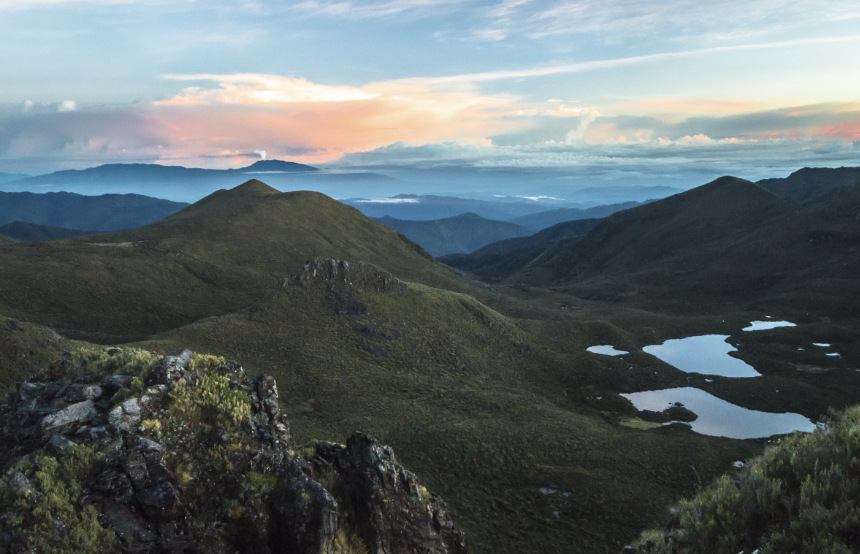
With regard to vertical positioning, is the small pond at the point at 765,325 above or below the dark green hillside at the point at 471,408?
below

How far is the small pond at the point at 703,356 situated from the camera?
227 ft

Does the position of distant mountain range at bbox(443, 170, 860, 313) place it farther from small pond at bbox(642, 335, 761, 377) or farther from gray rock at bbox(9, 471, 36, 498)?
gray rock at bbox(9, 471, 36, 498)

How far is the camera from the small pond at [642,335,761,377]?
227 feet

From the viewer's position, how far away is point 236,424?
15852mm

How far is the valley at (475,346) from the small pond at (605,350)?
6.18 feet

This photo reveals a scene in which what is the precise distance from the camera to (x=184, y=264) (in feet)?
305

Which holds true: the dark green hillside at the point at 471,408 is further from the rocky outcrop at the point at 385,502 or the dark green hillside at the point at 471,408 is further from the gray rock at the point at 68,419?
the gray rock at the point at 68,419

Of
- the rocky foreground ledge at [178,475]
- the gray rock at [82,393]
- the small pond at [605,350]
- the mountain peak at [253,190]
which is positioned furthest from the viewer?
the mountain peak at [253,190]

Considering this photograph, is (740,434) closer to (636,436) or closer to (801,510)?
(636,436)

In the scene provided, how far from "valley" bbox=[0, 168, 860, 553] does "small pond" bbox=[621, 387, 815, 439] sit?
64.4 inches

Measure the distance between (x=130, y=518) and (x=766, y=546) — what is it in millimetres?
15765

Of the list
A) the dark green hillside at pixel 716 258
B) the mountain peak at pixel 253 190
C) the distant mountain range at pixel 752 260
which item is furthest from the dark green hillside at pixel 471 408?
the mountain peak at pixel 253 190

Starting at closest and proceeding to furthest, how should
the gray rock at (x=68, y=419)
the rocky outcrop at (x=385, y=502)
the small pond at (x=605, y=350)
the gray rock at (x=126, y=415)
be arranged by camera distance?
the gray rock at (x=68, y=419), the gray rock at (x=126, y=415), the rocky outcrop at (x=385, y=502), the small pond at (x=605, y=350)

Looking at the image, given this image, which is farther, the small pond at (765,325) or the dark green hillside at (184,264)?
the small pond at (765,325)
